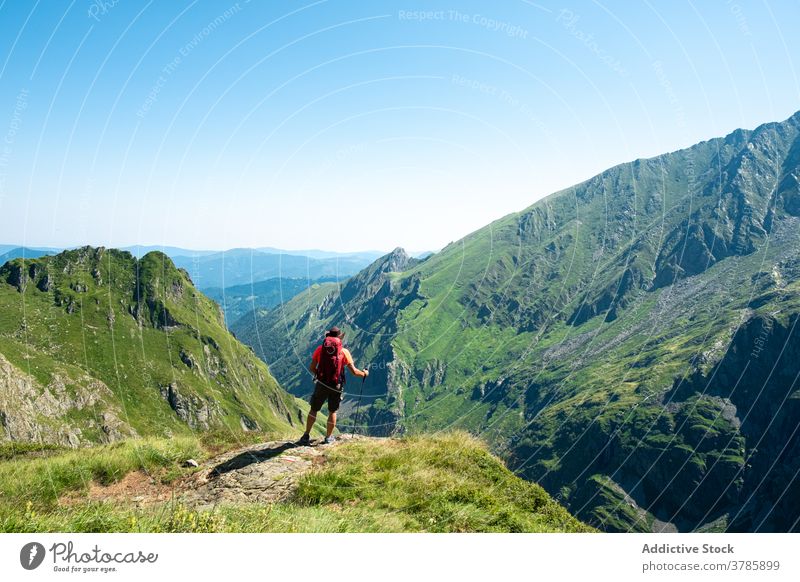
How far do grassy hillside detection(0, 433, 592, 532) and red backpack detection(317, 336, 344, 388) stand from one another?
2030 millimetres

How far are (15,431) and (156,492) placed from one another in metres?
157

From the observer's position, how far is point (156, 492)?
11.5m

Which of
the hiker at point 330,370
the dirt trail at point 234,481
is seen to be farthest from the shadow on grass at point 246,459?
the hiker at point 330,370

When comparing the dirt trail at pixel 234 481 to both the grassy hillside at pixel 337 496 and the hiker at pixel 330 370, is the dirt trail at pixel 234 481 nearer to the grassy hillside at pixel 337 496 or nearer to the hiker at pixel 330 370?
the grassy hillside at pixel 337 496

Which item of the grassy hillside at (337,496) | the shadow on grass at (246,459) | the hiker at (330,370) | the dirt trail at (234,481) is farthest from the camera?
the hiker at (330,370)

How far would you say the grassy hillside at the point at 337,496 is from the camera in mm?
6672

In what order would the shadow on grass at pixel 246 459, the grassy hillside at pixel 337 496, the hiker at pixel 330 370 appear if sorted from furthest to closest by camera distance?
the hiker at pixel 330 370 < the shadow on grass at pixel 246 459 < the grassy hillside at pixel 337 496

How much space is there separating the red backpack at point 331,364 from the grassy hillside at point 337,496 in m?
2.03

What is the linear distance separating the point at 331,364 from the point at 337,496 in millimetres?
4258

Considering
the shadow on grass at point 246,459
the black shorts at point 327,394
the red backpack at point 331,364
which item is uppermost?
the red backpack at point 331,364

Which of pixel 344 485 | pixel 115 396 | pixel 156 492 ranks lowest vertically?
pixel 115 396
